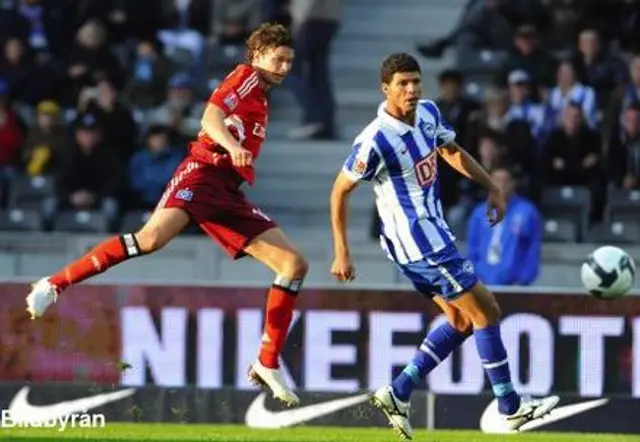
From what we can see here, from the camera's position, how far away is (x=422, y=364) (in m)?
12.5

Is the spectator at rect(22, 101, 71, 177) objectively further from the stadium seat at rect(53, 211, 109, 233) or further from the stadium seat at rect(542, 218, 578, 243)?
the stadium seat at rect(542, 218, 578, 243)

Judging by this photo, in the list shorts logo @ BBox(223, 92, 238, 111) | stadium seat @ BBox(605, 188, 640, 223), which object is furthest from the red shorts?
stadium seat @ BBox(605, 188, 640, 223)

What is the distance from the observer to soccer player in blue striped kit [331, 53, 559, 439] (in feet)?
39.4

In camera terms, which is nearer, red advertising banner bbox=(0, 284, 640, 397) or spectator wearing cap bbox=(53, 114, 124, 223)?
red advertising banner bbox=(0, 284, 640, 397)

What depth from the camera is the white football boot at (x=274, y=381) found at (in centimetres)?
1223

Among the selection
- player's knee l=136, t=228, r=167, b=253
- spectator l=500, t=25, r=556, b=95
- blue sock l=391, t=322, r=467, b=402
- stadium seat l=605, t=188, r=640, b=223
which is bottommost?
blue sock l=391, t=322, r=467, b=402

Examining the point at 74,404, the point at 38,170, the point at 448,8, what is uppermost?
the point at 448,8

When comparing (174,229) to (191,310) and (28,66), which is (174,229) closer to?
(191,310)

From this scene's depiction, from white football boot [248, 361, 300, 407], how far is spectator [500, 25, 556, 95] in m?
8.43

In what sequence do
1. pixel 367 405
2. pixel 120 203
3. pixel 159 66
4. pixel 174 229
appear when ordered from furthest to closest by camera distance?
pixel 159 66
pixel 120 203
pixel 367 405
pixel 174 229

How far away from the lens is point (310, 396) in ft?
49.7

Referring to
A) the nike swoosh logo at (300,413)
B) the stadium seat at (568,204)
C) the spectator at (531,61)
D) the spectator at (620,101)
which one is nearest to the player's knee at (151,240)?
the nike swoosh logo at (300,413)

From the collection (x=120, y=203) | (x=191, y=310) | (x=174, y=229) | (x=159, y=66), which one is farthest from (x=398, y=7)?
(x=174, y=229)

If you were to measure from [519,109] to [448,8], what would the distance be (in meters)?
3.06
